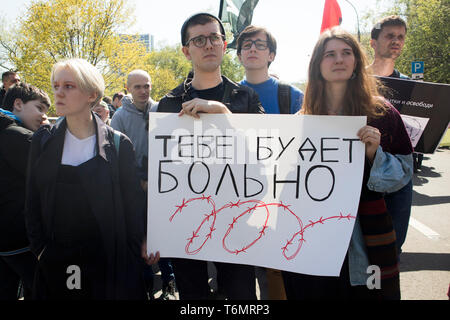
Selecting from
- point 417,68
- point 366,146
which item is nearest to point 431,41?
point 417,68

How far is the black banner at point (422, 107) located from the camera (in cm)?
212

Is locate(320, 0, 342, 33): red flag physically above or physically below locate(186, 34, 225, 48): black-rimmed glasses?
above

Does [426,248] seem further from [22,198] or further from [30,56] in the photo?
[30,56]

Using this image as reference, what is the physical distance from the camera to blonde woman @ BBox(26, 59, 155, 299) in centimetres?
160

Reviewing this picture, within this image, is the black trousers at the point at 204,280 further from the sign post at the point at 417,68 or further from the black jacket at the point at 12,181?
the sign post at the point at 417,68

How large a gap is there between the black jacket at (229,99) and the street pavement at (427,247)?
7.17 feet

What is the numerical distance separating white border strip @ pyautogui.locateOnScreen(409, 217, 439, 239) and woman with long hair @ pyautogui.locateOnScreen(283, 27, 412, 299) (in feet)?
10.1

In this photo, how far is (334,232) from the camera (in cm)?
159

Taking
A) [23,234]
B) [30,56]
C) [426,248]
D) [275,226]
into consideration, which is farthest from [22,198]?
[30,56]

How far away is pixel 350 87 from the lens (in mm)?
1657

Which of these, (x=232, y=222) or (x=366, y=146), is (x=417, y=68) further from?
(x=232, y=222)

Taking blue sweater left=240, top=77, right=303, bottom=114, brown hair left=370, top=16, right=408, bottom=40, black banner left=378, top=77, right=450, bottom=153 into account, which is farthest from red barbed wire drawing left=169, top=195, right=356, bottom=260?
brown hair left=370, top=16, right=408, bottom=40

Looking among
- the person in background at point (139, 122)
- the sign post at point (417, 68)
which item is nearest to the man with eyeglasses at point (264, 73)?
the person in background at point (139, 122)

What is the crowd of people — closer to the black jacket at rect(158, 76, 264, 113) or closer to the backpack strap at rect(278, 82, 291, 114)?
the black jacket at rect(158, 76, 264, 113)
